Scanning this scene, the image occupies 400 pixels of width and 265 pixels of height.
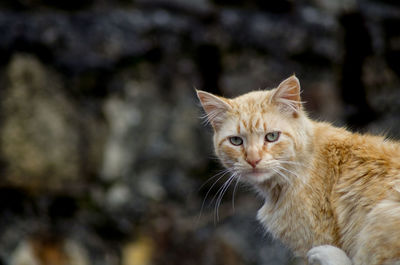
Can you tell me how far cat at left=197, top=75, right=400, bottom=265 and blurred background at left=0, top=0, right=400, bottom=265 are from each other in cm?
309

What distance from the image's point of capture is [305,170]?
3.05m

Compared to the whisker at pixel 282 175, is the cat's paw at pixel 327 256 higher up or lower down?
lower down

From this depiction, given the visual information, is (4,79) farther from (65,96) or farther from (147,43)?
(147,43)

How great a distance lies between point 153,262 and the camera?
6.58 metres

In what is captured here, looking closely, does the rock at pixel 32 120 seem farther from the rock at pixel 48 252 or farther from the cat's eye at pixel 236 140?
the cat's eye at pixel 236 140

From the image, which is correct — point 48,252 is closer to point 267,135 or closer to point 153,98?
point 153,98

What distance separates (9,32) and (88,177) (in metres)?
2.07

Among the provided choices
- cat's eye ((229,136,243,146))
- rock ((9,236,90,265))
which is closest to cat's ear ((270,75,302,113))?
cat's eye ((229,136,243,146))

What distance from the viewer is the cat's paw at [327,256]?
2.65m

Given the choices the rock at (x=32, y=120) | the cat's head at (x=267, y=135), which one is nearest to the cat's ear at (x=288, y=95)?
the cat's head at (x=267, y=135)

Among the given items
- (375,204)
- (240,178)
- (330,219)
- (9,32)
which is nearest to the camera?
(375,204)

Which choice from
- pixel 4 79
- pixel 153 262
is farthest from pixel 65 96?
pixel 153 262

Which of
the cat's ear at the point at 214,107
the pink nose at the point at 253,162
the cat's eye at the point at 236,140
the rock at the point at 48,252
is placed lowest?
the rock at the point at 48,252

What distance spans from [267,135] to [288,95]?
28cm
